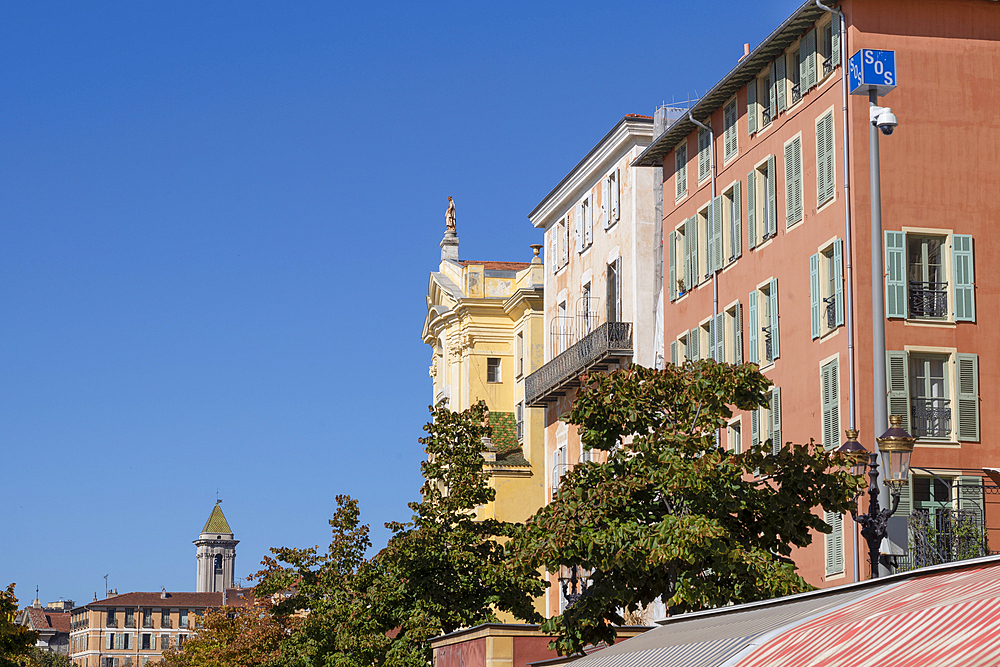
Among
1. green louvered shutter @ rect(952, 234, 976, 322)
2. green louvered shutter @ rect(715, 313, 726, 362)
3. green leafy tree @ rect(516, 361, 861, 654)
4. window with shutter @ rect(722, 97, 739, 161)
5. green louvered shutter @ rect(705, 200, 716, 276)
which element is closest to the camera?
green leafy tree @ rect(516, 361, 861, 654)

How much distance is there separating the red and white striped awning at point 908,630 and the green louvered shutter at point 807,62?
22.5 metres

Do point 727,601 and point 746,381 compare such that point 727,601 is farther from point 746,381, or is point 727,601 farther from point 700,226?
point 700,226

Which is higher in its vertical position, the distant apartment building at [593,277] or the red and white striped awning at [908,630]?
the distant apartment building at [593,277]

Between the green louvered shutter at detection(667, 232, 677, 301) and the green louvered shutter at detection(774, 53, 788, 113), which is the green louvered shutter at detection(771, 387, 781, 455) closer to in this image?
the green louvered shutter at detection(774, 53, 788, 113)

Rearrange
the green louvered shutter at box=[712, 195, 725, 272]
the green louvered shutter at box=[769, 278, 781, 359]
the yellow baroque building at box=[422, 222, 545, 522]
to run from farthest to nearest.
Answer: the yellow baroque building at box=[422, 222, 545, 522] < the green louvered shutter at box=[712, 195, 725, 272] < the green louvered shutter at box=[769, 278, 781, 359]

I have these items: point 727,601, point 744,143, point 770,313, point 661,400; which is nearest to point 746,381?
point 661,400

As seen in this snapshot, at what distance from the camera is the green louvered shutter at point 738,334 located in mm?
37906

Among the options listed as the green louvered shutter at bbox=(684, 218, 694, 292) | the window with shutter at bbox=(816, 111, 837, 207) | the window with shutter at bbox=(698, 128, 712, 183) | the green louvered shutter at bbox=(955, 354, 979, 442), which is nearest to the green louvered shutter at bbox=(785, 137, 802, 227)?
the window with shutter at bbox=(816, 111, 837, 207)

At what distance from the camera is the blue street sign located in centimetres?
3050

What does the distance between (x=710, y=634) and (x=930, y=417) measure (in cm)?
1783

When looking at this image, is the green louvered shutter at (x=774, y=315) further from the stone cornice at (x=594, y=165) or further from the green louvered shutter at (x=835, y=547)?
the stone cornice at (x=594, y=165)

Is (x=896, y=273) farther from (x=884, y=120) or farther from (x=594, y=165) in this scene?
(x=594, y=165)

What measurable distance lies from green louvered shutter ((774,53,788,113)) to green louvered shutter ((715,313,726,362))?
5251 mm

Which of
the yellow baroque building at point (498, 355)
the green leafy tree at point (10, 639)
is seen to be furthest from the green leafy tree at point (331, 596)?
the yellow baroque building at point (498, 355)
